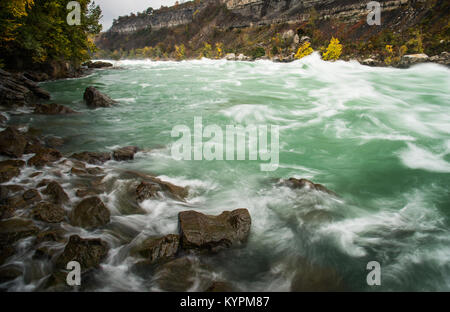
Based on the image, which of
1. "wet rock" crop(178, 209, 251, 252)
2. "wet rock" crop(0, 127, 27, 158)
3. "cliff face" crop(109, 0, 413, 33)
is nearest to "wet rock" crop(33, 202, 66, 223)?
"wet rock" crop(178, 209, 251, 252)

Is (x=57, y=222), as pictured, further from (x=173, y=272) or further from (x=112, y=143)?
(x=112, y=143)

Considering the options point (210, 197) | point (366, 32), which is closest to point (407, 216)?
point (210, 197)

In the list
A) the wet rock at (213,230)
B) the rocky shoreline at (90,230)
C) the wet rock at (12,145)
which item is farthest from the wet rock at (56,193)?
the wet rock at (12,145)

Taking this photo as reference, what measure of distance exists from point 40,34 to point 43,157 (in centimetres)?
1323

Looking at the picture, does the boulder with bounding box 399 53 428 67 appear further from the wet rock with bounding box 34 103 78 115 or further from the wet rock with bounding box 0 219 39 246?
the wet rock with bounding box 0 219 39 246

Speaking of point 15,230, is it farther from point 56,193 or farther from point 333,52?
point 333,52

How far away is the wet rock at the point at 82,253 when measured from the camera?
9.12 ft

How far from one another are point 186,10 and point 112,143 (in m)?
129

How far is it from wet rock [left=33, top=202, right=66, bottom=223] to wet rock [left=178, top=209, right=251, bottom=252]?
1.77 meters

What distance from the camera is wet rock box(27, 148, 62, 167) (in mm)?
4910

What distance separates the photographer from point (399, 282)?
301 cm

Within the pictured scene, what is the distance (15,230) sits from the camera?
121 inches

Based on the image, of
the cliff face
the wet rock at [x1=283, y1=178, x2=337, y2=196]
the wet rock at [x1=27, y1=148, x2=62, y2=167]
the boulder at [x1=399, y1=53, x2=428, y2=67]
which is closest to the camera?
the wet rock at [x1=283, y1=178, x2=337, y2=196]

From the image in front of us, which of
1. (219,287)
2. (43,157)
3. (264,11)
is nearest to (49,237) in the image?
(219,287)
